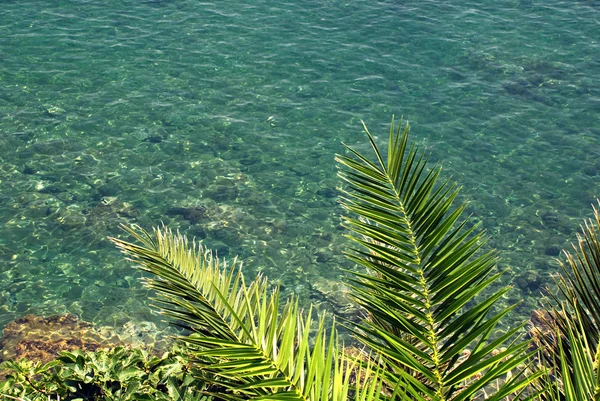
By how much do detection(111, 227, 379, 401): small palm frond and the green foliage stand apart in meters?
0.22

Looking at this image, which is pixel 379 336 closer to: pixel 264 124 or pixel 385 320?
pixel 385 320

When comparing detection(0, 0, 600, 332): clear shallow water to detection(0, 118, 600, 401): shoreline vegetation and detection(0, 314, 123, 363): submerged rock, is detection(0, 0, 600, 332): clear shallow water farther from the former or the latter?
detection(0, 118, 600, 401): shoreline vegetation

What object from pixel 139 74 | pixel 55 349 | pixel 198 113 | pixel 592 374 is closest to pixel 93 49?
pixel 139 74

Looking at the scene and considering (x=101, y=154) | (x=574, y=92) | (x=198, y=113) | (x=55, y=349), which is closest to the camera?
(x=55, y=349)

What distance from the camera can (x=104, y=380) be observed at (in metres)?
5.18

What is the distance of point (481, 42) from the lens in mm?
21219

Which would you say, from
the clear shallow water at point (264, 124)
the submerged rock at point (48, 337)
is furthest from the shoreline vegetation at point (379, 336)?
the clear shallow water at point (264, 124)

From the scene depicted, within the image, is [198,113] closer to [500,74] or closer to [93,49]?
[93,49]

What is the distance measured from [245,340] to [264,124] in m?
12.7

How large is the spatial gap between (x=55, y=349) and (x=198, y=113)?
8373mm

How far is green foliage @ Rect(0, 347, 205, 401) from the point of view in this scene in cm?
508

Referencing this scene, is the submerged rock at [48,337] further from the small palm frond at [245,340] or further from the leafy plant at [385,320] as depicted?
the leafy plant at [385,320]

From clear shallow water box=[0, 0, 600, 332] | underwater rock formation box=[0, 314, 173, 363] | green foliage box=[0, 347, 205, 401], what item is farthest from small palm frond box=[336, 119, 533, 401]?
clear shallow water box=[0, 0, 600, 332]

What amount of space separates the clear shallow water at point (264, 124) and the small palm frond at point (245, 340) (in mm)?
7077
